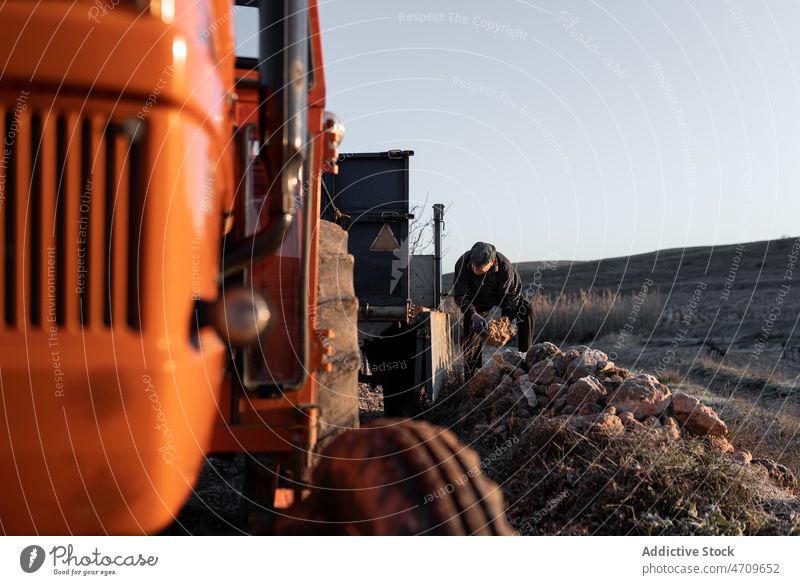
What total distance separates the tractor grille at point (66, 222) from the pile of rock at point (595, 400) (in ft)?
12.2

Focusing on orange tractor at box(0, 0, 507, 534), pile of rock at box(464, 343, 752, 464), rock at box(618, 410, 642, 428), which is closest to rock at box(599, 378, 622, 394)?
pile of rock at box(464, 343, 752, 464)

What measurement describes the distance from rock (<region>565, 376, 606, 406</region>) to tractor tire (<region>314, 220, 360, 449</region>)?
294 cm

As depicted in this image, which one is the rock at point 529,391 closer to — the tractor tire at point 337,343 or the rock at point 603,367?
the rock at point 603,367

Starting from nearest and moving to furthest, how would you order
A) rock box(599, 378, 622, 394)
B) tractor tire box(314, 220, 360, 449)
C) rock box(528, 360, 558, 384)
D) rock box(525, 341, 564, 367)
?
tractor tire box(314, 220, 360, 449)
rock box(599, 378, 622, 394)
rock box(528, 360, 558, 384)
rock box(525, 341, 564, 367)

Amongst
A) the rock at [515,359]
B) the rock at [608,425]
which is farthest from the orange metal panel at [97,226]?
the rock at [515,359]

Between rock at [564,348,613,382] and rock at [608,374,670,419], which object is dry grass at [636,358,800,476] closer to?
rock at [608,374,670,419]

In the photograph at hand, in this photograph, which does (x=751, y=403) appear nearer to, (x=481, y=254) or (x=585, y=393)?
(x=481, y=254)

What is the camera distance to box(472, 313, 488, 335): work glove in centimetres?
831

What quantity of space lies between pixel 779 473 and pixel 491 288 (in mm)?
4104

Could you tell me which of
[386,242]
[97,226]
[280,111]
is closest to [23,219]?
[97,226]

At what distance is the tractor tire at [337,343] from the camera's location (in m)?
2.97

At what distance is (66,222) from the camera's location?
1.83 m

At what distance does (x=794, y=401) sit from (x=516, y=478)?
5.16 metres

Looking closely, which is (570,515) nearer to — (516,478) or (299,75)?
(516,478)
